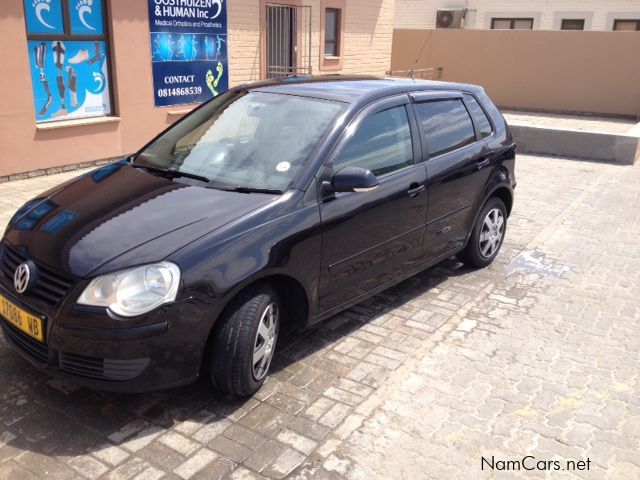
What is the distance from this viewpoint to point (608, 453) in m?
3.26

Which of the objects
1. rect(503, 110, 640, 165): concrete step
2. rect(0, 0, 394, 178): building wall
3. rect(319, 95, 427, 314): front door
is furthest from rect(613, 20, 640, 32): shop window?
rect(319, 95, 427, 314): front door

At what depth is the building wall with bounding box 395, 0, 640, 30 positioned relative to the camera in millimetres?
22781

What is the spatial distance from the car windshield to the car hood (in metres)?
0.21

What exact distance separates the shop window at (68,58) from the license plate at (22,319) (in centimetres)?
595

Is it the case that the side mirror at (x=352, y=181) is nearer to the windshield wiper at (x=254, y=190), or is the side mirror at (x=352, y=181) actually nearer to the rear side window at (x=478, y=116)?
the windshield wiper at (x=254, y=190)

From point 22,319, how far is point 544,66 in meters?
18.0

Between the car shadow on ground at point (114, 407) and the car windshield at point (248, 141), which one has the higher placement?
the car windshield at point (248, 141)

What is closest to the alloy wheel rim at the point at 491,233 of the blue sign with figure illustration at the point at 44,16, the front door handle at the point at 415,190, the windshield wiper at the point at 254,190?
the front door handle at the point at 415,190

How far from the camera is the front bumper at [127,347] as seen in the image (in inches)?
118

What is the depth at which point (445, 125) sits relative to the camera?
5.07 metres

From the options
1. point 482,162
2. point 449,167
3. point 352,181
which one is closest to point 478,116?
point 482,162

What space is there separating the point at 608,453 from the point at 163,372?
2.37 metres

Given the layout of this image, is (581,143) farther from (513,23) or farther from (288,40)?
(513,23)

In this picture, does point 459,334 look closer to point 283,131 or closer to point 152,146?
point 283,131
